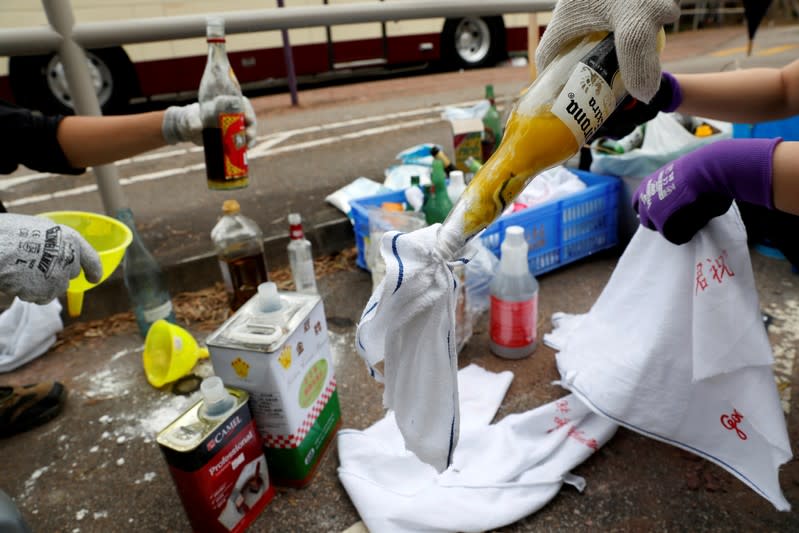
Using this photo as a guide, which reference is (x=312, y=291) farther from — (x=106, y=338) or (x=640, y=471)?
(x=640, y=471)

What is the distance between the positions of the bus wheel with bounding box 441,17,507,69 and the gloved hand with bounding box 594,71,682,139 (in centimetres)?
659

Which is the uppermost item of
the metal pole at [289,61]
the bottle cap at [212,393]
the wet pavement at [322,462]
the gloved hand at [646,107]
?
the metal pole at [289,61]

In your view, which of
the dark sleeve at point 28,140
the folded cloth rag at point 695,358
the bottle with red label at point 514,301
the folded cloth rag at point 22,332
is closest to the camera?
the folded cloth rag at point 695,358

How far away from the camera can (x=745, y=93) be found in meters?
1.32

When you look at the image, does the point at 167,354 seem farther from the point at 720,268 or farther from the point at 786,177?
the point at 786,177

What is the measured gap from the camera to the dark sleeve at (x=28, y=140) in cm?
154

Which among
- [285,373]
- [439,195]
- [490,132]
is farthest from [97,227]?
[490,132]

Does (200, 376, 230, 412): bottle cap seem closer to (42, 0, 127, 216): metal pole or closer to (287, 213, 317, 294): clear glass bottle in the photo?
(287, 213, 317, 294): clear glass bottle

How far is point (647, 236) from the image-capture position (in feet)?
4.53

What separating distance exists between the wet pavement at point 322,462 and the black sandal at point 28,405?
0.03m

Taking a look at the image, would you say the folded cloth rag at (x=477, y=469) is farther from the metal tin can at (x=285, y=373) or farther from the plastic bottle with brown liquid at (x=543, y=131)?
the plastic bottle with brown liquid at (x=543, y=131)

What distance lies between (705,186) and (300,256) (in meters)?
1.42

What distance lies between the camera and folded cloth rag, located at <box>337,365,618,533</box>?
117 cm

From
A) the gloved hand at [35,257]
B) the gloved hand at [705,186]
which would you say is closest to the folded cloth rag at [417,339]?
the gloved hand at [705,186]
